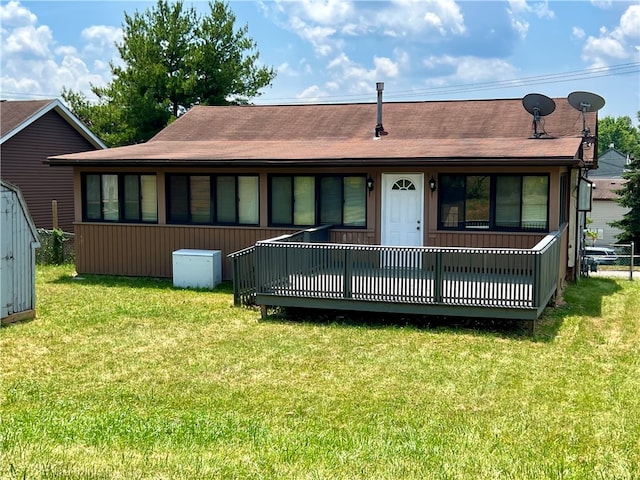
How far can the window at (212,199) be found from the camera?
14.5m

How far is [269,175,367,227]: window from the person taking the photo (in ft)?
45.2

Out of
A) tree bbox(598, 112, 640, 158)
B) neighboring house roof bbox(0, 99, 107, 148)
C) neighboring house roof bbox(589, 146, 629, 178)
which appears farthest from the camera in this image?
tree bbox(598, 112, 640, 158)

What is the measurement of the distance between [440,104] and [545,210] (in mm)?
5935

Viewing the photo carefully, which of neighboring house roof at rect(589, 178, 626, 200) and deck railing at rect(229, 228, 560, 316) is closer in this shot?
deck railing at rect(229, 228, 560, 316)

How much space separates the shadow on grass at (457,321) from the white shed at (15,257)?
3.66 meters

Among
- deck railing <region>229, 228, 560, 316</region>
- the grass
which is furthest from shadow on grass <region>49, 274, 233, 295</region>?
deck railing <region>229, 228, 560, 316</region>

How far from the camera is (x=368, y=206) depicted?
13.6 m

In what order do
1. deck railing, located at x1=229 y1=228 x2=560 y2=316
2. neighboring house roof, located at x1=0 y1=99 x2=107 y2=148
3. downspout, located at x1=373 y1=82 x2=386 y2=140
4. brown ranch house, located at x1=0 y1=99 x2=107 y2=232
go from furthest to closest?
1. brown ranch house, located at x1=0 y1=99 x2=107 y2=232
2. neighboring house roof, located at x1=0 y1=99 x2=107 y2=148
3. downspout, located at x1=373 y1=82 x2=386 y2=140
4. deck railing, located at x1=229 y1=228 x2=560 y2=316

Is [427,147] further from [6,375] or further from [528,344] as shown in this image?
[6,375]

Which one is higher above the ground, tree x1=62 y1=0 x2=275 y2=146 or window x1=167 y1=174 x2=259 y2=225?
tree x1=62 y1=0 x2=275 y2=146

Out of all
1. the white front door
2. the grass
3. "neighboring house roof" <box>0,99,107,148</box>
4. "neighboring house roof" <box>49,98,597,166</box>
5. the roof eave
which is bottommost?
the grass

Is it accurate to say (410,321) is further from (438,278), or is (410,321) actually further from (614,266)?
(614,266)

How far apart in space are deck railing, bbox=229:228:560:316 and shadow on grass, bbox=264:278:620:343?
1.13 feet

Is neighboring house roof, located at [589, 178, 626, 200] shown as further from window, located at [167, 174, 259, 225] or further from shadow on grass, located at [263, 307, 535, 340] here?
shadow on grass, located at [263, 307, 535, 340]
